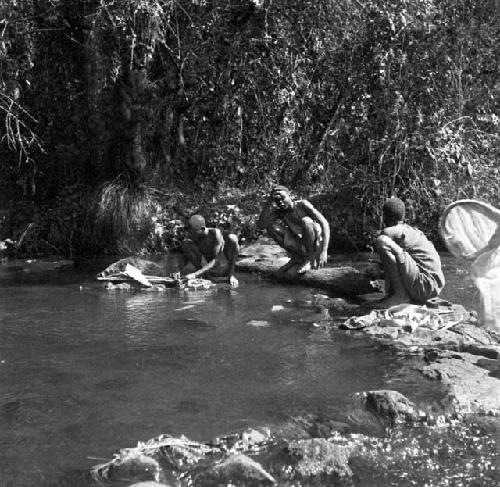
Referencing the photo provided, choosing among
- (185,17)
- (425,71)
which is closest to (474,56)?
(425,71)

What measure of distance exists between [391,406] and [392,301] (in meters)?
3.06

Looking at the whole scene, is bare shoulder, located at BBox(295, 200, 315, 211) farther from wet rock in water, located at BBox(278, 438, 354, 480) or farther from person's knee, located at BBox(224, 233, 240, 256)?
wet rock in water, located at BBox(278, 438, 354, 480)

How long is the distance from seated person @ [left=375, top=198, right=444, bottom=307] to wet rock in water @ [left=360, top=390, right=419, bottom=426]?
108 inches

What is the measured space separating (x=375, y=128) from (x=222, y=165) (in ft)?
12.6

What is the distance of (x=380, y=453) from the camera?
4363 millimetres

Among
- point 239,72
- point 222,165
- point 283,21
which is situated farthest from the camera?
point 222,165

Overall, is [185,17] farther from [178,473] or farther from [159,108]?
[178,473]

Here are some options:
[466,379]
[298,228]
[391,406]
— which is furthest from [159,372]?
[298,228]

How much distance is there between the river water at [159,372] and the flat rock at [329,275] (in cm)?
56

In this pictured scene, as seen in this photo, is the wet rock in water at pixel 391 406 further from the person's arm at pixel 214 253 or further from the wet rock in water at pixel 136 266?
the wet rock in water at pixel 136 266

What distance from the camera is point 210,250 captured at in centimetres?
1026

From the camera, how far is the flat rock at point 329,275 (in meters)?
9.36

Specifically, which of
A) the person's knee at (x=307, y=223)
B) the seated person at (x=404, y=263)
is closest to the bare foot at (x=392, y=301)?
the seated person at (x=404, y=263)

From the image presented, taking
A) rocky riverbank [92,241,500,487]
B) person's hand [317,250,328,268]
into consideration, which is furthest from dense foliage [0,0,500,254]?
rocky riverbank [92,241,500,487]
